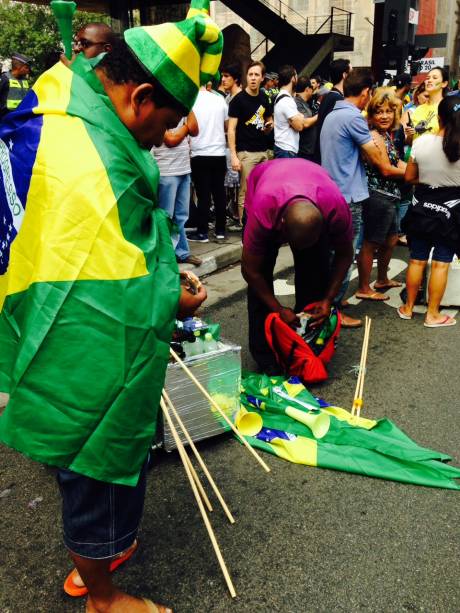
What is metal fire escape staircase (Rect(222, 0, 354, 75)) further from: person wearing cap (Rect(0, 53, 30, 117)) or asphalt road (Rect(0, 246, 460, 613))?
asphalt road (Rect(0, 246, 460, 613))

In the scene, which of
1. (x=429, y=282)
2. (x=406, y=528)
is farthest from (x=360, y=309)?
(x=406, y=528)

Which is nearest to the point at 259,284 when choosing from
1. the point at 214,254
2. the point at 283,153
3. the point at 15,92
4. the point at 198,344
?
the point at 198,344

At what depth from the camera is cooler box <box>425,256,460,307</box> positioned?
515 cm

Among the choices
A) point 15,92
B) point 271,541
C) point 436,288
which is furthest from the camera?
point 15,92

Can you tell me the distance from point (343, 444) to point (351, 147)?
2711 millimetres

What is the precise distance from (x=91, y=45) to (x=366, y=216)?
2872mm

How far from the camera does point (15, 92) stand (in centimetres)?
836

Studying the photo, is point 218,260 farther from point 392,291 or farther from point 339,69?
point 339,69

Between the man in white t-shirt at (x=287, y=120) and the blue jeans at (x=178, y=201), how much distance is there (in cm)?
165

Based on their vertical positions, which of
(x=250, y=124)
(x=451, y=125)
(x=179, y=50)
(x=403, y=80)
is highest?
(x=403, y=80)

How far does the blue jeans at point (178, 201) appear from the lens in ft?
18.5

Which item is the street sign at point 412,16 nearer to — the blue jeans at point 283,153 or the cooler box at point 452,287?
the blue jeans at point 283,153

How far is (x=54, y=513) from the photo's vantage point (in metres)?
2.61

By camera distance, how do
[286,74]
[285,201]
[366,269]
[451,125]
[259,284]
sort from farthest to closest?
1. [286,74]
2. [366,269]
3. [451,125]
4. [259,284]
5. [285,201]
